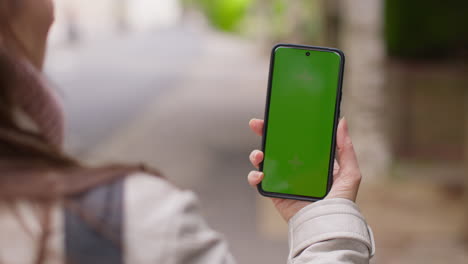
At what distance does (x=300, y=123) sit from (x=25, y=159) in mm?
177

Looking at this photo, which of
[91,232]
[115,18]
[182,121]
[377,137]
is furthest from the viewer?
[115,18]

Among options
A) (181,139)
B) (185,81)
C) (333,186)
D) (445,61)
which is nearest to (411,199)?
(445,61)

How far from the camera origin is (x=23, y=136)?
0.40 metres

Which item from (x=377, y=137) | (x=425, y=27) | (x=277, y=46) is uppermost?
(x=277, y=46)

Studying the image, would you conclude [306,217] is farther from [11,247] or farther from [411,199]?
[411,199]

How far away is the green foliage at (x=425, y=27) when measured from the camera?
2.80m

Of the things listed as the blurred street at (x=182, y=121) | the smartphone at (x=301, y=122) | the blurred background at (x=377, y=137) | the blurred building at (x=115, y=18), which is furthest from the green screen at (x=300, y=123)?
the blurred building at (x=115, y=18)

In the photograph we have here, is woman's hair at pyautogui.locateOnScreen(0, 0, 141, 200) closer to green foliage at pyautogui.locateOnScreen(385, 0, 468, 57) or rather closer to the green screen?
the green screen

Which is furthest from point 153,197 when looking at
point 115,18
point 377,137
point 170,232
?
point 115,18

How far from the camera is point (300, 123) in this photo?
0.42 meters

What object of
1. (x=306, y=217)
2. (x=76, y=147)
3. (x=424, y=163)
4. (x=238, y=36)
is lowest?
(x=238, y=36)

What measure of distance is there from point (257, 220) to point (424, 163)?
2.78 ft

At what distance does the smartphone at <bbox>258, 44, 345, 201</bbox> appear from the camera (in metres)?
0.42

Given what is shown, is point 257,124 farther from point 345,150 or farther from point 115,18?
point 115,18
